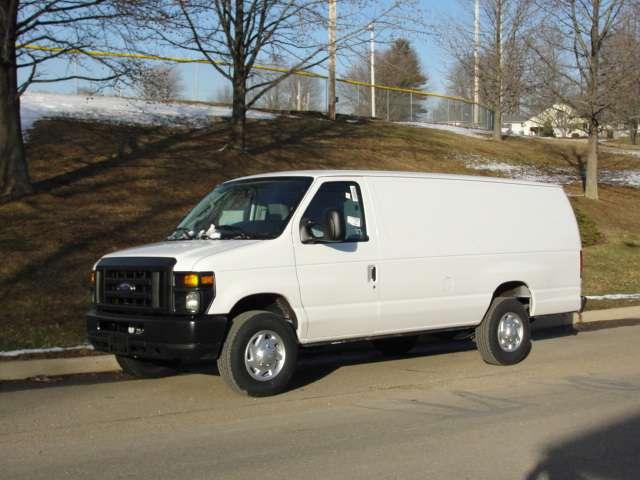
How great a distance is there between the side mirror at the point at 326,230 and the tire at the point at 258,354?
85cm

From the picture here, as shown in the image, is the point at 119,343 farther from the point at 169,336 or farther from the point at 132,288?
the point at 169,336

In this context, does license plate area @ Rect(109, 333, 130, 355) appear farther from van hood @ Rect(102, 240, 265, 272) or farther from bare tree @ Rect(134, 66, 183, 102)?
bare tree @ Rect(134, 66, 183, 102)

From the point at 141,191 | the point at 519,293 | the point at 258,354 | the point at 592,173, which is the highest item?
the point at 592,173

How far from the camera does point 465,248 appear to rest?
9.64 meters

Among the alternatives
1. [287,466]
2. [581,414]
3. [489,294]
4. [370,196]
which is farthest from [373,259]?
[287,466]

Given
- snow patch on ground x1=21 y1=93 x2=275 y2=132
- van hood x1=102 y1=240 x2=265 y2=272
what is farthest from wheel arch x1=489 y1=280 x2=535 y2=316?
snow patch on ground x1=21 y1=93 x2=275 y2=132

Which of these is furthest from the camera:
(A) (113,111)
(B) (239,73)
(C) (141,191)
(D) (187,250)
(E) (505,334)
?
(A) (113,111)

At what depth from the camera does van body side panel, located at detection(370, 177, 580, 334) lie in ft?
29.5

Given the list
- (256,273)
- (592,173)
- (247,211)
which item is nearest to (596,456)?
(256,273)

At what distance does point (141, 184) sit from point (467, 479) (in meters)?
13.4

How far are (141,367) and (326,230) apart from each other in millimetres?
2576

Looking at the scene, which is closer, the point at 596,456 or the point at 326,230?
the point at 596,456

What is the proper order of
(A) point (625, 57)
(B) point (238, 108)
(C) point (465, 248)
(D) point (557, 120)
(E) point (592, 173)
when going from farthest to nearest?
(D) point (557, 120) < (E) point (592, 173) < (A) point (625, 57) < (B) point (238, 108) < (C) point (465, 248)

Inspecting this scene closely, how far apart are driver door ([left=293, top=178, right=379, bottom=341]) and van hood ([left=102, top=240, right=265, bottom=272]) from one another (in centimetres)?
65
